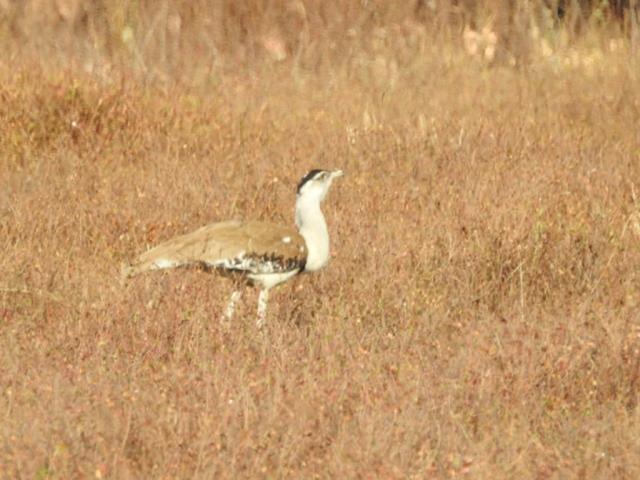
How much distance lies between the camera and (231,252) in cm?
600

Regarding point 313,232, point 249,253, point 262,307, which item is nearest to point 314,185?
point 313,232

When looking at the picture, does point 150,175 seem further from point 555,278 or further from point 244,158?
point 555,278

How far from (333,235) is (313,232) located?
3.62 feet

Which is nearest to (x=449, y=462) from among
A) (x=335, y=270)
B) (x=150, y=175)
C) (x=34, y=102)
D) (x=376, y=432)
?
(x=376, y=432)

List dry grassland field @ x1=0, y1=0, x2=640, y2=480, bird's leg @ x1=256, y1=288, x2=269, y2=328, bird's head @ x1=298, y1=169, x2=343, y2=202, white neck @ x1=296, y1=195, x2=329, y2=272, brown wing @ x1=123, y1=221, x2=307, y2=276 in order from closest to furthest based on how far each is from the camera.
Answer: dry grassland field @ x1=0, y1=0, x2=640, y2=480, bird's leg @ x1=256, y1=288, x2=269, y2=328, brown wing @ x1=123, y1=221, x2=307, y2=276, white neck @ x1=296, y1=195, x2=329, y2=272, bird's head @ x1=298, y1=169, x2=343, y2=202

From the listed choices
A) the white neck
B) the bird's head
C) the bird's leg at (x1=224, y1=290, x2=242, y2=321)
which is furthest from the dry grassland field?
the bird's head

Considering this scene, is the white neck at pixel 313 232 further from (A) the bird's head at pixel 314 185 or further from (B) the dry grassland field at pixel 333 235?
(B) the dry grassland field at pixel 333 235

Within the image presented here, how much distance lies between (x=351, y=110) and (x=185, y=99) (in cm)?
124

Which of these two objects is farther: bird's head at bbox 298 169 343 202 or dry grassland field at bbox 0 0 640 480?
bird's head at bbox 298 169 343 202

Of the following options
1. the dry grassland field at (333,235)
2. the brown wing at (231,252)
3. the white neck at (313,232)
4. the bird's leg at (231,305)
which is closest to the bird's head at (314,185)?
the white neck at (313,232)

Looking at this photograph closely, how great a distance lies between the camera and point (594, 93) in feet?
35.0

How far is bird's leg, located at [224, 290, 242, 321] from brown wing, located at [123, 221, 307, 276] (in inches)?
5.9

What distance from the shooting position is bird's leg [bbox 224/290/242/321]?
579cm

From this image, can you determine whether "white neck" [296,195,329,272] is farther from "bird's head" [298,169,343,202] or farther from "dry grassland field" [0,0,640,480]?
"dry grassland field" [0,0,640,480]
